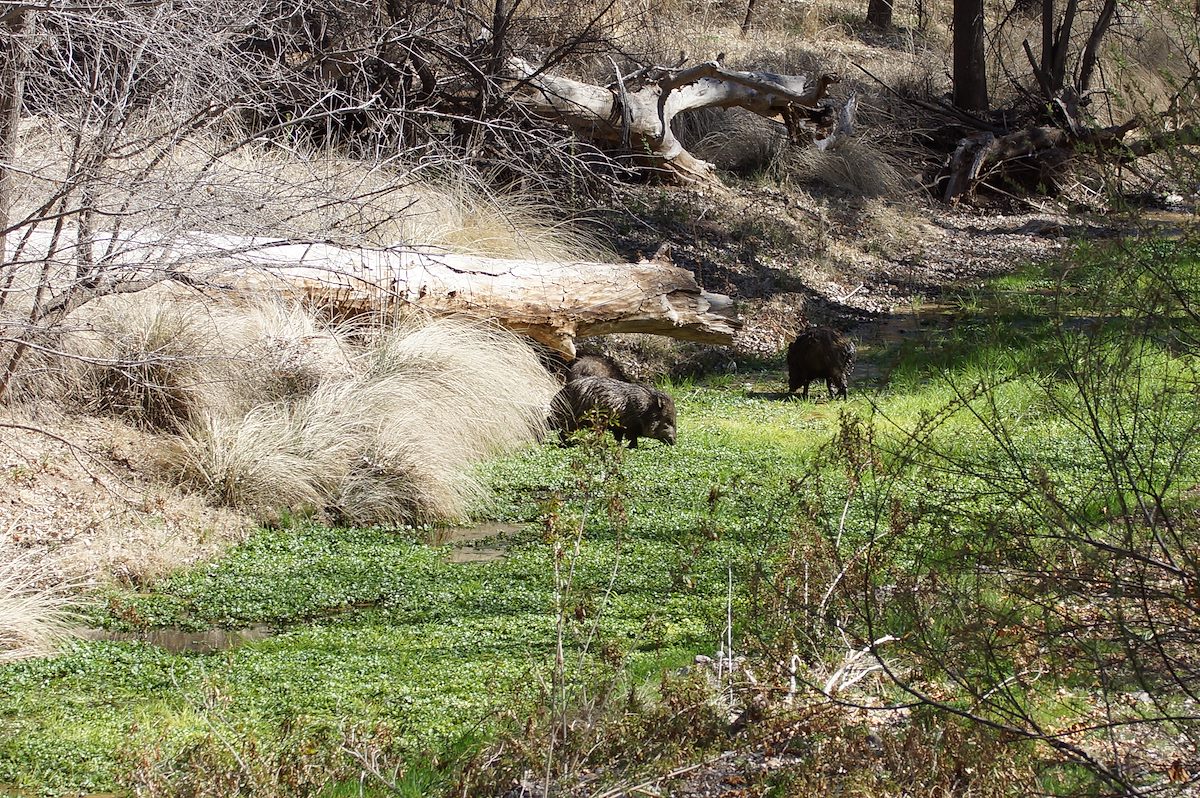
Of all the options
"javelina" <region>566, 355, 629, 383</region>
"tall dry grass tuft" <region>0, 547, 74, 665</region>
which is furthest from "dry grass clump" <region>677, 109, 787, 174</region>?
"tall dry grass tuft" <region>0, 547, 74, 665</region>

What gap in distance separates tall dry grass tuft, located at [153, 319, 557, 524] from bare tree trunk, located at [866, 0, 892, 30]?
71.8 feet

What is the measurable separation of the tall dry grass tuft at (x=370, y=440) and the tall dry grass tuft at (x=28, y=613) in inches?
57.8

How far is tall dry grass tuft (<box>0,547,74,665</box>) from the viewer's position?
492 cm

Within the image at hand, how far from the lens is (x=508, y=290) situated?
9742 mm

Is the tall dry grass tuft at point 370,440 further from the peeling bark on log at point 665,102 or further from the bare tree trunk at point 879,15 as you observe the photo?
the bare tree trunk at point 879,15

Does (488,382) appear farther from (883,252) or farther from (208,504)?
(883,252)

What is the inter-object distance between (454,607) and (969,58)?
17.0m

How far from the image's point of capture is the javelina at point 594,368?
32.7 ft

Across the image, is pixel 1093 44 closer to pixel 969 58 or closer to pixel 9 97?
pixel 969 58

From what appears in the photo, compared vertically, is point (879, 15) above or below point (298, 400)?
above

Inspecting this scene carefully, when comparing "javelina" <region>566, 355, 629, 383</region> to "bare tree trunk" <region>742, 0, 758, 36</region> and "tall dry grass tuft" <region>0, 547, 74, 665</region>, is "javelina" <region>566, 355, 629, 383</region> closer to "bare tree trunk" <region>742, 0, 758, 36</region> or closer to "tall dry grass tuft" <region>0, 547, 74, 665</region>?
"tall dry grass tuft" <region>0, 547, 74, 665</region>

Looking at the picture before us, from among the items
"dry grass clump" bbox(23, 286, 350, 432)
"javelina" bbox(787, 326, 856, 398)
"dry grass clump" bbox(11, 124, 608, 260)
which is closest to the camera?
"dry grass clump" bbox(11, 124, 608, 260)

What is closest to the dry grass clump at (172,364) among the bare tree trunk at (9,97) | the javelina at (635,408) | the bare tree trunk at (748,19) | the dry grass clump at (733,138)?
the bare tree trunk at (9,97)

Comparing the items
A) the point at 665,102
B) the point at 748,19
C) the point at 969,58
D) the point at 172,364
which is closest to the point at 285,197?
the point at 172,364
